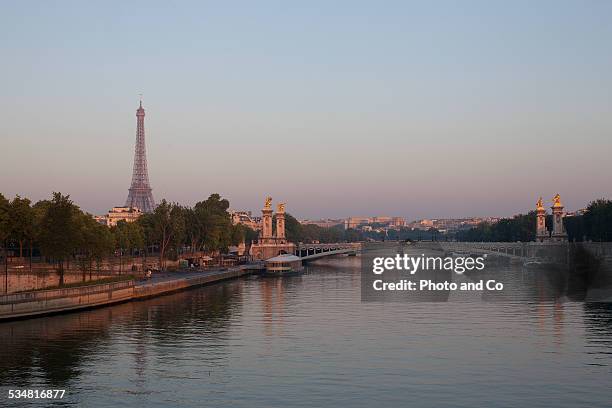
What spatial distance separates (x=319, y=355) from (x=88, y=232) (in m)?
39.1

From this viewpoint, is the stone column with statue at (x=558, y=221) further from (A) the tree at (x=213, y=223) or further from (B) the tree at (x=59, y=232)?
(B) the tree at (x=59, y=232)

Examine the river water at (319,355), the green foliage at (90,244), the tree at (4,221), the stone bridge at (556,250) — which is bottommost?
the river water at (319,355)

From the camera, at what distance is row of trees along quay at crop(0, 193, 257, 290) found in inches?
2611

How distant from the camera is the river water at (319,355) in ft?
101

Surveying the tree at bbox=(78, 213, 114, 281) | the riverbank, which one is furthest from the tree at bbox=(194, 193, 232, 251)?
the tree at bbox=(78, 213, 114, 281)

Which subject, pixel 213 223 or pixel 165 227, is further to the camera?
pixel 213 223

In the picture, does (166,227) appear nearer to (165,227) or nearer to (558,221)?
(165,227)

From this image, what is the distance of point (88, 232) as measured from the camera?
73.4 meters

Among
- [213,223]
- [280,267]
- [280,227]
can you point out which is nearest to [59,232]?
[280,267]

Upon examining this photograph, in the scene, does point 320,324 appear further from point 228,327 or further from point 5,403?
point 5,403

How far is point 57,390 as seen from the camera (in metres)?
31.1

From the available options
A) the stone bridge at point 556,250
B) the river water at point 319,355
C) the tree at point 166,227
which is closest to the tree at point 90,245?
the river water at point 319,355

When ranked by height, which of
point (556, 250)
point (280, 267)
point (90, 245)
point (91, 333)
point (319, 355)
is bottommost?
point (319, 355)

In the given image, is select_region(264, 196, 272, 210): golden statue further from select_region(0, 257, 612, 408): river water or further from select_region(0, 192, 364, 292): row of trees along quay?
select_region(0, 257, 612, 408): river water
